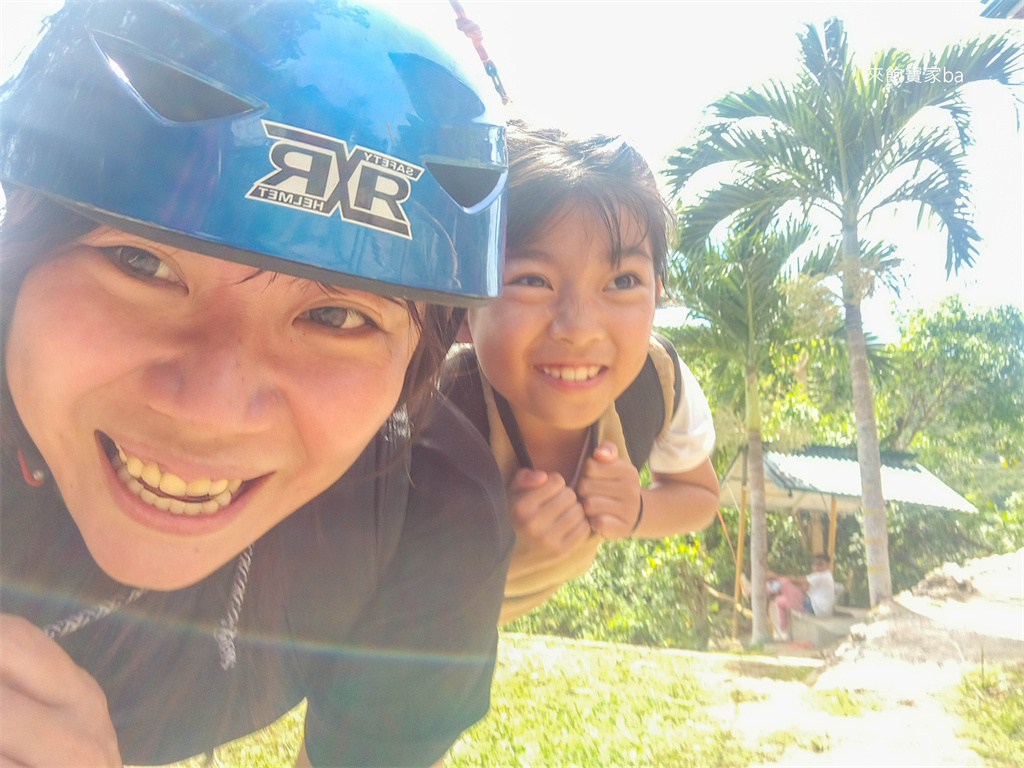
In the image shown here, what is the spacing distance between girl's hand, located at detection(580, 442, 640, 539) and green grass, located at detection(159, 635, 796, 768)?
204 cm

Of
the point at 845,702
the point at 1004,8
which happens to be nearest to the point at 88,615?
the point at 845,702

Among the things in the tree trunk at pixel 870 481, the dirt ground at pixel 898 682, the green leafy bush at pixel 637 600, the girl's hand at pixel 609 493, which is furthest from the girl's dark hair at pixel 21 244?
the green leafy bush at pixel 637 600

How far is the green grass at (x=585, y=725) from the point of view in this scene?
3773 millimetres

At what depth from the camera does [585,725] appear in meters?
4.49

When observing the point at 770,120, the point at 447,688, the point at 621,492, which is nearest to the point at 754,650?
the point at 770,120

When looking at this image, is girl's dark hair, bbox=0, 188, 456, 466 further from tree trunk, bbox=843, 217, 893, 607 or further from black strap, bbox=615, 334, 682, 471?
tree trunk, bbox=843, 217, 893, 607

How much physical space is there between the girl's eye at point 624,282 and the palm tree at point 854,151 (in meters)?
6.40

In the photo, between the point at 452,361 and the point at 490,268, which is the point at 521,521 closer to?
the point at 452,361

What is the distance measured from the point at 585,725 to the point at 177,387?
13.9ft

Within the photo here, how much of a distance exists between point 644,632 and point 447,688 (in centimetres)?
1099

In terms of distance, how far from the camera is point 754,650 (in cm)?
941

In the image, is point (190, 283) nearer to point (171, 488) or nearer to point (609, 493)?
point (171, 488)

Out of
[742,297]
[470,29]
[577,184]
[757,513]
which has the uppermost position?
[742,297]

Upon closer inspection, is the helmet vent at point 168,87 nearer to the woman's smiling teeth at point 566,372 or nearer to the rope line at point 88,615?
the rope line at point 88,615
